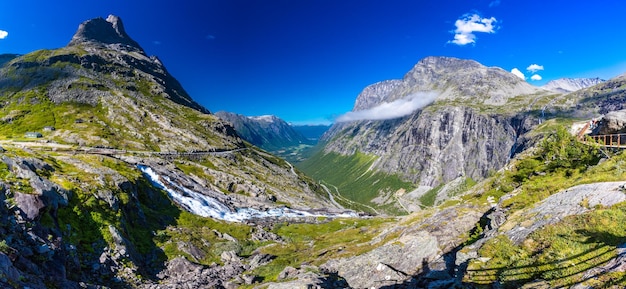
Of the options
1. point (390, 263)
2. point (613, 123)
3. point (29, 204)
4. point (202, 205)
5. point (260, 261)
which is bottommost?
point (260, 261)

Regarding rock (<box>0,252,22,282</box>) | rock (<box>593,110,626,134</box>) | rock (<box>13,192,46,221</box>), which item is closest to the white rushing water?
rock (<box>13,192,46,221</box>)

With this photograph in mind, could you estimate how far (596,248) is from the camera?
16688 millimetres

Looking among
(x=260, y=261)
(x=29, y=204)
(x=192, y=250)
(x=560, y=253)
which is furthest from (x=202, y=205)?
(x=560, y=253)

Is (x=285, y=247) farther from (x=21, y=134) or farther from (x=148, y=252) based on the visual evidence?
(x=21, y=134)

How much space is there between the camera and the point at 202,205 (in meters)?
122

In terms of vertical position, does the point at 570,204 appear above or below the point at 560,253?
above

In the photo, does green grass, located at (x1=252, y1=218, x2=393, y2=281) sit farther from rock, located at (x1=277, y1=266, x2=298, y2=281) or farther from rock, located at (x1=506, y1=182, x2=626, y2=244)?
rock, located at (x1=506, y1=182, x2=626, y2=244)

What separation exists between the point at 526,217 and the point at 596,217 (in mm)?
7310

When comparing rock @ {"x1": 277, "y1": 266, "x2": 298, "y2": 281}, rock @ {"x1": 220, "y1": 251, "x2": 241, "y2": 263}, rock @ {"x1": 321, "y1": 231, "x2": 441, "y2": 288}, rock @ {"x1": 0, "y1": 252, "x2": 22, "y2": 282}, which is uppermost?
rock @ {"x1": 0, "y1": 252, "x2": 22, "y2": 282}

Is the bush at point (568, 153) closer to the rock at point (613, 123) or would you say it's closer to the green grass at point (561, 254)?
the rock at point (613, 123)

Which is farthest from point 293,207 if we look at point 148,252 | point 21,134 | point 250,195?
point 21,134

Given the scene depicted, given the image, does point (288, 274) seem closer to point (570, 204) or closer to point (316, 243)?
point (570, 204)

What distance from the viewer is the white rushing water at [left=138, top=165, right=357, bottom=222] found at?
115 metres

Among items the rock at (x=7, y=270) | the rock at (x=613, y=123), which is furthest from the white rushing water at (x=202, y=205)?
the rock at (x=613, y=123)
